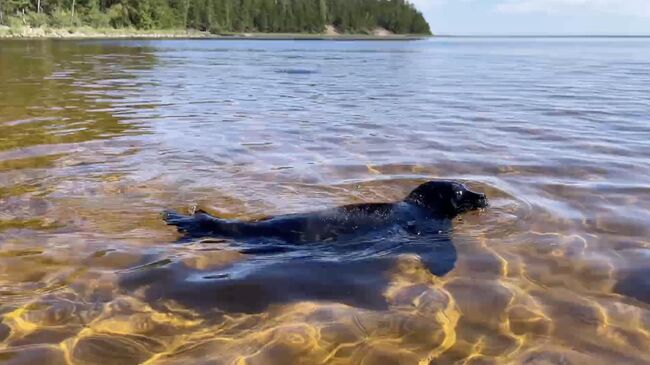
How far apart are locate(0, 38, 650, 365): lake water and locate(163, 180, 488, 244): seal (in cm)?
19

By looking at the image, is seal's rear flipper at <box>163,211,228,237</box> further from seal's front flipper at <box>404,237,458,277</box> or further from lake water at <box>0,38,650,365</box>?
seal's front flipper at <box>404,237,458,277</box>

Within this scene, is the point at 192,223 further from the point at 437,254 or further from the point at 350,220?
the point at 437,254

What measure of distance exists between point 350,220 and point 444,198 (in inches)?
39.5

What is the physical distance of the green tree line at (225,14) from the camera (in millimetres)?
90750

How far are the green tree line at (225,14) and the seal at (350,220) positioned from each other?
84281 mm

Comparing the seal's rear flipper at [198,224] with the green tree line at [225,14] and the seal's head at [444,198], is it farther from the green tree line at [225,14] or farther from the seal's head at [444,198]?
the green tree line at [225,14]

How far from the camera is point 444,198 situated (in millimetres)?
5707

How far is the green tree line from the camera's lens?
90.8 metres

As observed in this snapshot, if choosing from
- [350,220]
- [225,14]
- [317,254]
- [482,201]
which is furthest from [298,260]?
[225,14]

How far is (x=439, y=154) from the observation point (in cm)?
881

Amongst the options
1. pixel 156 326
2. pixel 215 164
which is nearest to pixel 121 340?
pixel 156 326

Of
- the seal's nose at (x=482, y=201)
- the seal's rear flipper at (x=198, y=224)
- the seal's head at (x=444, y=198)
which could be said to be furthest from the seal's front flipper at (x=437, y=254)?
the seal's rear flipper at (x=198, y=224)

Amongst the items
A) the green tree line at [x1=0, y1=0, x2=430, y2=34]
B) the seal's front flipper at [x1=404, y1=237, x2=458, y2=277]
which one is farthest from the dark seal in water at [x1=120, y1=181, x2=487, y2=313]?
the green tree line at [x1=0, y1=0, x2=430, y2=34]

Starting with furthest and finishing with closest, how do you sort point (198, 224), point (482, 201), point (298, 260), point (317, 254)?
point (482, 201) < point (198, 224) < point (317, 254) < point (298, 260)
